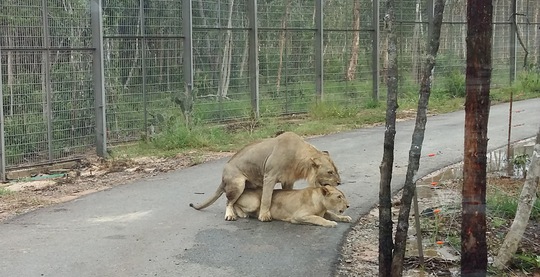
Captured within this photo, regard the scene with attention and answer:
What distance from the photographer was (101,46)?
40.2 ft

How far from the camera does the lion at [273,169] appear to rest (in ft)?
25.8

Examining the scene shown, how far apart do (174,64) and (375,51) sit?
7270 mm

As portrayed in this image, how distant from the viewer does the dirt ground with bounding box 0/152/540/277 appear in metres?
6.58

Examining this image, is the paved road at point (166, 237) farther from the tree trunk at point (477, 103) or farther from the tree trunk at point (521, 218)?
the tree trunk at point (477, 103)

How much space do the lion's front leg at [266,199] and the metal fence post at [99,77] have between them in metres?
5.31

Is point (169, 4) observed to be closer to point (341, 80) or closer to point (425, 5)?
point (341, 80)

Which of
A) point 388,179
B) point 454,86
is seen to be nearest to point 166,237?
point 388,179

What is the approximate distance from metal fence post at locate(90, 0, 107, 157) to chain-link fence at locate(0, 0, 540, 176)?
0.06 ft

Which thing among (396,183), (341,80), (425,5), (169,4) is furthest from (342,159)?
(425,5)

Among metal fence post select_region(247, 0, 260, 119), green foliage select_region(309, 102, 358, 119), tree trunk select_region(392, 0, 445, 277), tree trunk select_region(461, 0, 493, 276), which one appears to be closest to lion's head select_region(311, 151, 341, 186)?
tree trunk select_region(392, 0, 445, 277)

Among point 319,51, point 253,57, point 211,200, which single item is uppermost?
point 319,51

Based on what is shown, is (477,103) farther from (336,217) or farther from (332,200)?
(336,217)

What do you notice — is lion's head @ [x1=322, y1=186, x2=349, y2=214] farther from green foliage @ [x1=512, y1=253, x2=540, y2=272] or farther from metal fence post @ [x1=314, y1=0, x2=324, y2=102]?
Answer: metal fence post @ [x1=314, y1=0, x2=324, y2=102]

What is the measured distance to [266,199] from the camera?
7867mm
